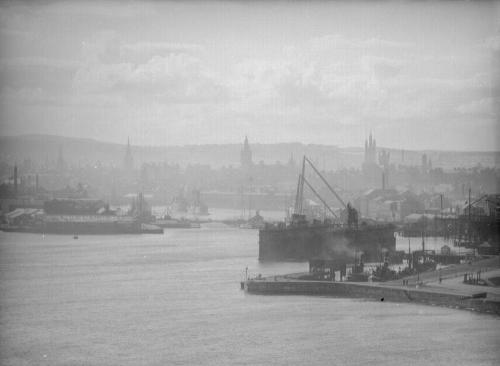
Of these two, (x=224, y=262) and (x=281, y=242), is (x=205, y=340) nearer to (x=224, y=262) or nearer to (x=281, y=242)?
(x=224, y=262)

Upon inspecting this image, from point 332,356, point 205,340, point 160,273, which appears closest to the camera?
point 332,356

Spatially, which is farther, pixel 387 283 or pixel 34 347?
pixel 387 283

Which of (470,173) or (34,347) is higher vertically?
(470,173)

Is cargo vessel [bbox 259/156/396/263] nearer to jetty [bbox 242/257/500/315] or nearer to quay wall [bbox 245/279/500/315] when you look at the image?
jetty [bbox 242/257/500/315]

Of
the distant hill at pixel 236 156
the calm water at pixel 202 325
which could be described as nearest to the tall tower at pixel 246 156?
the distant hill at pixel 236 156

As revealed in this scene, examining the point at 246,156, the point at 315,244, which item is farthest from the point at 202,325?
the point at 246,156

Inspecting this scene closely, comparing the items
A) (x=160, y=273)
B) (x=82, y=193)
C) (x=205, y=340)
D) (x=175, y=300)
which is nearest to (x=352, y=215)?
(x=160, y=273)

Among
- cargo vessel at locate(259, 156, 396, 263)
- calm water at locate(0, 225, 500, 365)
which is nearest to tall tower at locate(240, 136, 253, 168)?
cargo vessel at locate(259, 156, 396, 263)
